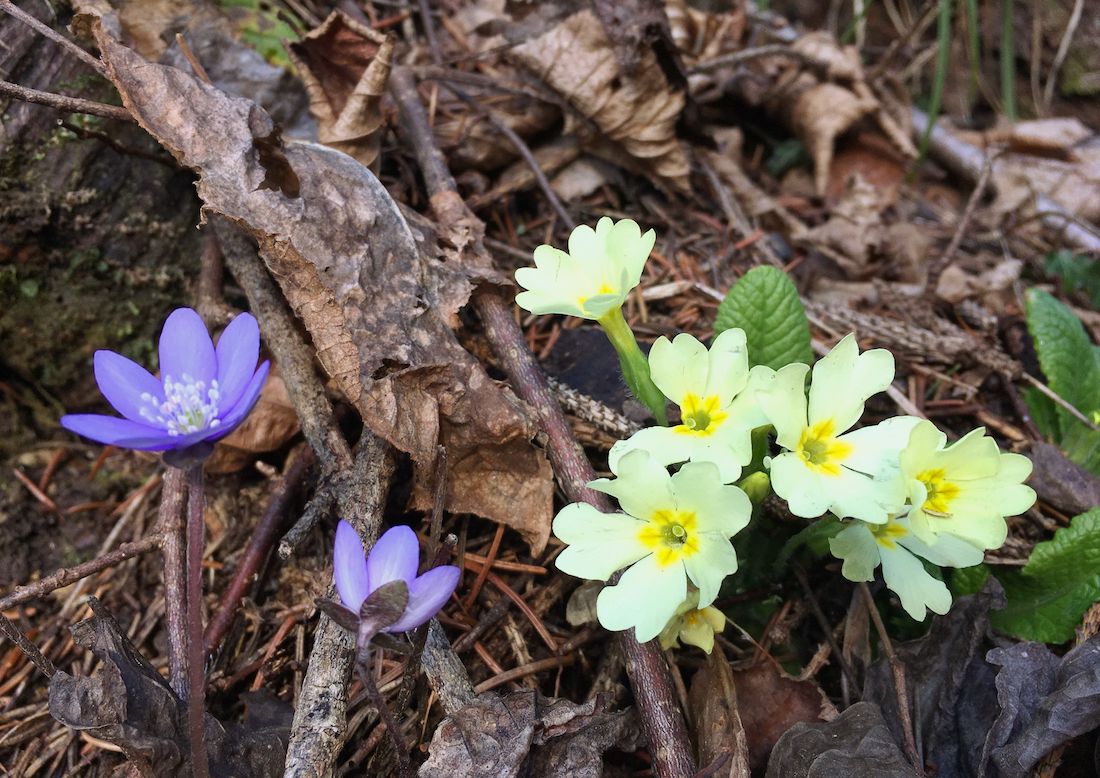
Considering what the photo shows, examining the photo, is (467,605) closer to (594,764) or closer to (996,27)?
(594,764)

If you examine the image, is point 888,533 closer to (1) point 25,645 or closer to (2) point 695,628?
(2) point 695,628

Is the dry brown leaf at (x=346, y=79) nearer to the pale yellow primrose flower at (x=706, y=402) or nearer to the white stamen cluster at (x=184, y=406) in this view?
the white stamen cluster at (x=184, y=406)

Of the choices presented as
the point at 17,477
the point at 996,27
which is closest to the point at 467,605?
the point at 17,477

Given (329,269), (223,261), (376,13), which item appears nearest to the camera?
(329,269)

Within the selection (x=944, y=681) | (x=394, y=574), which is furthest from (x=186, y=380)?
(x=944, y=681)

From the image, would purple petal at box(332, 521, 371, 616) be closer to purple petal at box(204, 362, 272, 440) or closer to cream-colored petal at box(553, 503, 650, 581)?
purple petal at box(204, 362, 272, 440)

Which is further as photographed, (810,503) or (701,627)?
(701,627)
